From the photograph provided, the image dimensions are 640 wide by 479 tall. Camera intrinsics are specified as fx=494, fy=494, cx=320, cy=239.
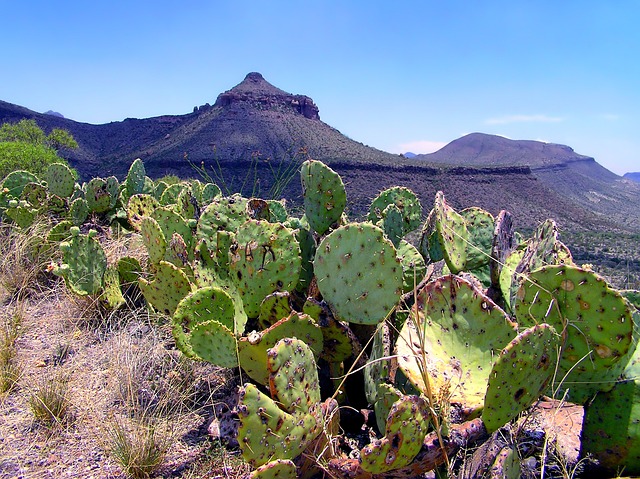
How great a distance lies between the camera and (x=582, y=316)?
4.90 feet

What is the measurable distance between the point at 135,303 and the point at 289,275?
148 cm

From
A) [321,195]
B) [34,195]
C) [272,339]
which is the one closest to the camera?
[272,339]

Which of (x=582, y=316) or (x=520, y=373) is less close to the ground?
(x=582, y=316)

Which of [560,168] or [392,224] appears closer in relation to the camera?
[392,224]

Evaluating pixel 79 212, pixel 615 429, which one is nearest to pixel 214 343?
pixel 615 429

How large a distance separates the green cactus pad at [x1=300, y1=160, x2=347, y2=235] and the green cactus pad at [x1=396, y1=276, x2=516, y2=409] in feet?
2.83

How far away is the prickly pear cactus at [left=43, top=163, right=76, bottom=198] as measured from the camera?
15.3 ft

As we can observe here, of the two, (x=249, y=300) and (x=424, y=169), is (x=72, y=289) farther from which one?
(x=424, y=169)

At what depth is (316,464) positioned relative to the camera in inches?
59.5

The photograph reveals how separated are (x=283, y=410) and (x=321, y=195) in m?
1.21

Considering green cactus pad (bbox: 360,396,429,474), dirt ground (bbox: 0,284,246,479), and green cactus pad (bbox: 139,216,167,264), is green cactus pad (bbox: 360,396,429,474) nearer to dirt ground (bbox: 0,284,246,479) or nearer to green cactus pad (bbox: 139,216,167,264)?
dirt ground (bbox: 0,284,246,479)

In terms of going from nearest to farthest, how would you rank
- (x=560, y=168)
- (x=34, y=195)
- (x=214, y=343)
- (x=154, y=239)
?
(x=214, y=343)
(x=154, y=239)
(x=34, y=195)
(x=560, y=168)

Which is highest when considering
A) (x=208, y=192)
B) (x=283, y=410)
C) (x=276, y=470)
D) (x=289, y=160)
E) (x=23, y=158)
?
(x=289, y=160)

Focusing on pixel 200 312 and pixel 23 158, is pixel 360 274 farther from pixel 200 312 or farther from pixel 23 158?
pixel 23 158
